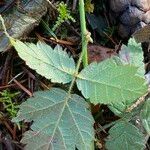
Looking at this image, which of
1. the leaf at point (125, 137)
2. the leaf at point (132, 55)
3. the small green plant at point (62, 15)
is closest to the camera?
the leaf at point (125, 137)

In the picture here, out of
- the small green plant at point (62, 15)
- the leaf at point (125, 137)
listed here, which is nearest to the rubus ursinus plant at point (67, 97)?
the leaf at point (125, 137)

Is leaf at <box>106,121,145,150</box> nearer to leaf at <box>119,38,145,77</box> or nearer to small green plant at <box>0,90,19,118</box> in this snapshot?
leaf at <box>119,38,145,77</box>

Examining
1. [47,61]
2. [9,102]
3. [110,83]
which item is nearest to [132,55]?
[110,83]

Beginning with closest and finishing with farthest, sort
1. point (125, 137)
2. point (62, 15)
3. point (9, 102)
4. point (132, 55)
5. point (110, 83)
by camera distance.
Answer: point (110, 83)
point (125, 137)
point (132, 55)
point (9, 102)
point (62, 15)

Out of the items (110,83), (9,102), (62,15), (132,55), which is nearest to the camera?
(110,83)

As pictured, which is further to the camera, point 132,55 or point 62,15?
point 62,15

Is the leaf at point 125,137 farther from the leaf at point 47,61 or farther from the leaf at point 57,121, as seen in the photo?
the leaf at point 47,61

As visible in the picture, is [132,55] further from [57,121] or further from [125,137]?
[57,121]
